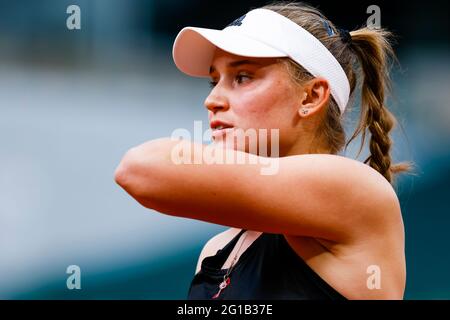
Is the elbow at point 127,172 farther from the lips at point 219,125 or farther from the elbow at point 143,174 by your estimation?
the lips at point 219,125

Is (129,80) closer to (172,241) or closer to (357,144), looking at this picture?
(172,241)

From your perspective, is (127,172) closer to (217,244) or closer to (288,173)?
(288,173)

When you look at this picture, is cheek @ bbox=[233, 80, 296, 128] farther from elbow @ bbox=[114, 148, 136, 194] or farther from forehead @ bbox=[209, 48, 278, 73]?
elbow @ bbox=[114, 148, 136, 194]

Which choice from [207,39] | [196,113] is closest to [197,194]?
[207,39]

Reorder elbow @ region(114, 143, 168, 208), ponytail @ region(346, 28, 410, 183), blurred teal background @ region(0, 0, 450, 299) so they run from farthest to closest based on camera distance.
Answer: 1. blurred teal background @ region(0, 0, 450, 299)
2. ponytail @ region(346, 28, 410, 183)
3. elbow @ region(114, 143, 168, 208)

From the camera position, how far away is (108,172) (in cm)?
250

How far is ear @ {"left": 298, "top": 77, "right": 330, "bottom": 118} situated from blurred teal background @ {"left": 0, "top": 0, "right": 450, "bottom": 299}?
3.82 ft

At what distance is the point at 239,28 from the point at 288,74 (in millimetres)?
133

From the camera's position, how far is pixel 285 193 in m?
0.92

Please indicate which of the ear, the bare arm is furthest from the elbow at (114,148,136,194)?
the ear

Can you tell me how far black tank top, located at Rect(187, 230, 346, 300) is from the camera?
39.3 inches

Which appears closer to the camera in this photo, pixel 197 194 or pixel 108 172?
pixel 197 194

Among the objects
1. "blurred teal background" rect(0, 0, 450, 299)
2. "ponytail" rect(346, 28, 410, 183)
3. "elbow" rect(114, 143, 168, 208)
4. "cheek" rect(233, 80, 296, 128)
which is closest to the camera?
"elbow" rect(114, 143, 168, 208)
